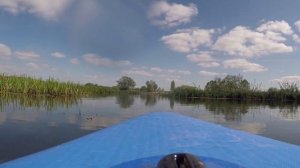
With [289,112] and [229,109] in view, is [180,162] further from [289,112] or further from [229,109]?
[289,112]

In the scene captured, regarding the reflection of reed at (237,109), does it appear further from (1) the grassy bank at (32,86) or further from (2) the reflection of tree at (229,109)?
(1) the grassy bank at (32,86)

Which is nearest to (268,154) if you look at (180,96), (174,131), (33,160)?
(174,131)

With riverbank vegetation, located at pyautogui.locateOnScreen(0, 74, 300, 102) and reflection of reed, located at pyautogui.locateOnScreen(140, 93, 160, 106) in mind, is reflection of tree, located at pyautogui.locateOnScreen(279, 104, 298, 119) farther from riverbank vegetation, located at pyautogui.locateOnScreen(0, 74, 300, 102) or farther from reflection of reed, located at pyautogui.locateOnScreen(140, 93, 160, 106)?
riverbank vegetation, located at pyautogui.locateOnScreen(0, 74, 300, 102)

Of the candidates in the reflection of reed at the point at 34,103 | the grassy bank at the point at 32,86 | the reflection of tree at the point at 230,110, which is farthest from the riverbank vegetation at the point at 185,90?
the reflection of tree at the point at 230,110

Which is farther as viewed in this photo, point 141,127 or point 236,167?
point 141,127

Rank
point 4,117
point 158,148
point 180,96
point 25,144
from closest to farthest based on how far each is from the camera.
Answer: point 158,148 < point 25,144 < point 4,117 < point 180,96

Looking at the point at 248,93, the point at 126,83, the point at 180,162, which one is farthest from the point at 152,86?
the point at 180,162

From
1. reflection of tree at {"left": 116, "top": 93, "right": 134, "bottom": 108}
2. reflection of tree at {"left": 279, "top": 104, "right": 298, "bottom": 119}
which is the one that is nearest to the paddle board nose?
reflection of tree at {"left": 279, "top": 104, "right": 298, "bottom": 119}

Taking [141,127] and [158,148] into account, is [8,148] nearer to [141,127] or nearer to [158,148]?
[141,127]

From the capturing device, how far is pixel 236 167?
169 centimetres

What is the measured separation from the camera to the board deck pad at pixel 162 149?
1.71 metres

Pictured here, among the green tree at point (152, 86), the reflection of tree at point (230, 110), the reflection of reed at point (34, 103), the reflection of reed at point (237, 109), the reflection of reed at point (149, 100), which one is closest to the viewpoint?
the reflection of tree at point (230, 110)

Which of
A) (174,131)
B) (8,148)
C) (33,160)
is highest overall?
(174,131)

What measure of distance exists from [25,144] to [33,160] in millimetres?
3093
